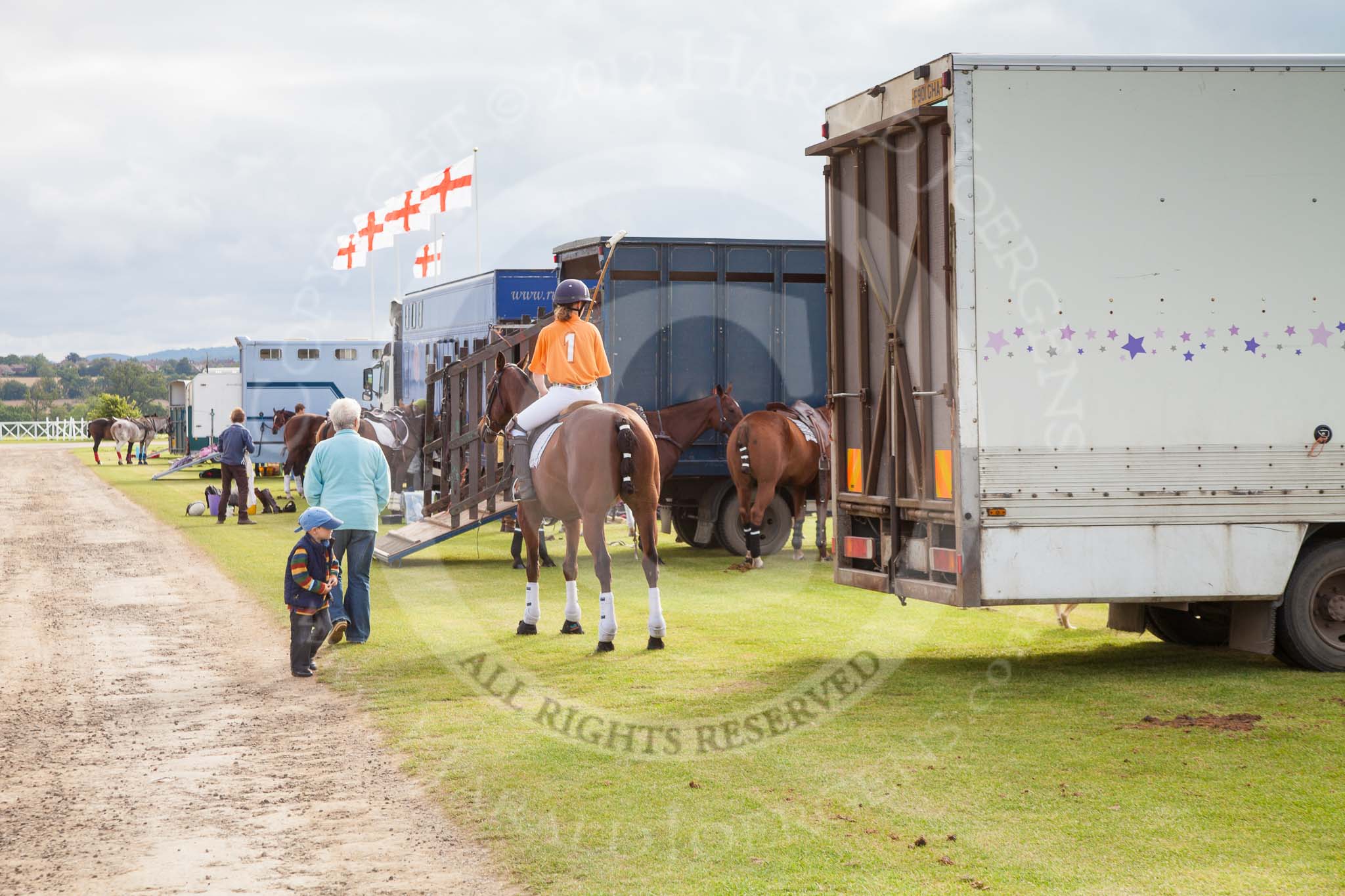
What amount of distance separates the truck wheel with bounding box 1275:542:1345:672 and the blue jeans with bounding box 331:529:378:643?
640 cm

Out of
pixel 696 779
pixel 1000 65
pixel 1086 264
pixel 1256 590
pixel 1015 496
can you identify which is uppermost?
pixel 1000 65

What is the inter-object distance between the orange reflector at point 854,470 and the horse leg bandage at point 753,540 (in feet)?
18.7

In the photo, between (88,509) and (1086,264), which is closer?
(1086,264)

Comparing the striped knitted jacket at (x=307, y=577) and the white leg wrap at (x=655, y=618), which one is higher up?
the striped knitted jacket at (x=307, y=577)

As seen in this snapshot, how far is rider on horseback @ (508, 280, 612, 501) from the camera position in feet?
35.8

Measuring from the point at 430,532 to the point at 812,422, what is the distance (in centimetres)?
478

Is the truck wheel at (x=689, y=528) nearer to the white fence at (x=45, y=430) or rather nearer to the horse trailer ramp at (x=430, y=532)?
the horse trailer ramp at (x=430, y=532)

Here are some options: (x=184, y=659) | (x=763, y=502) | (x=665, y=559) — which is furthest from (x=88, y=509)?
(x=184, y=659)

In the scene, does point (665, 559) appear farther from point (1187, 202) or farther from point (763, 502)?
point (1187, 202)

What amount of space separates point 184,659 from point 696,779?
5.13 m

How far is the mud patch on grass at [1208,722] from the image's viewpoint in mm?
7664

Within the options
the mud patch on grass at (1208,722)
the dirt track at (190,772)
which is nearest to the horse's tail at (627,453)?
the dirt track at (190,772)

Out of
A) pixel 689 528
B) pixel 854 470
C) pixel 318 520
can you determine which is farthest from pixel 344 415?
pixel 689 528

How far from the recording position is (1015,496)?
8602mm
